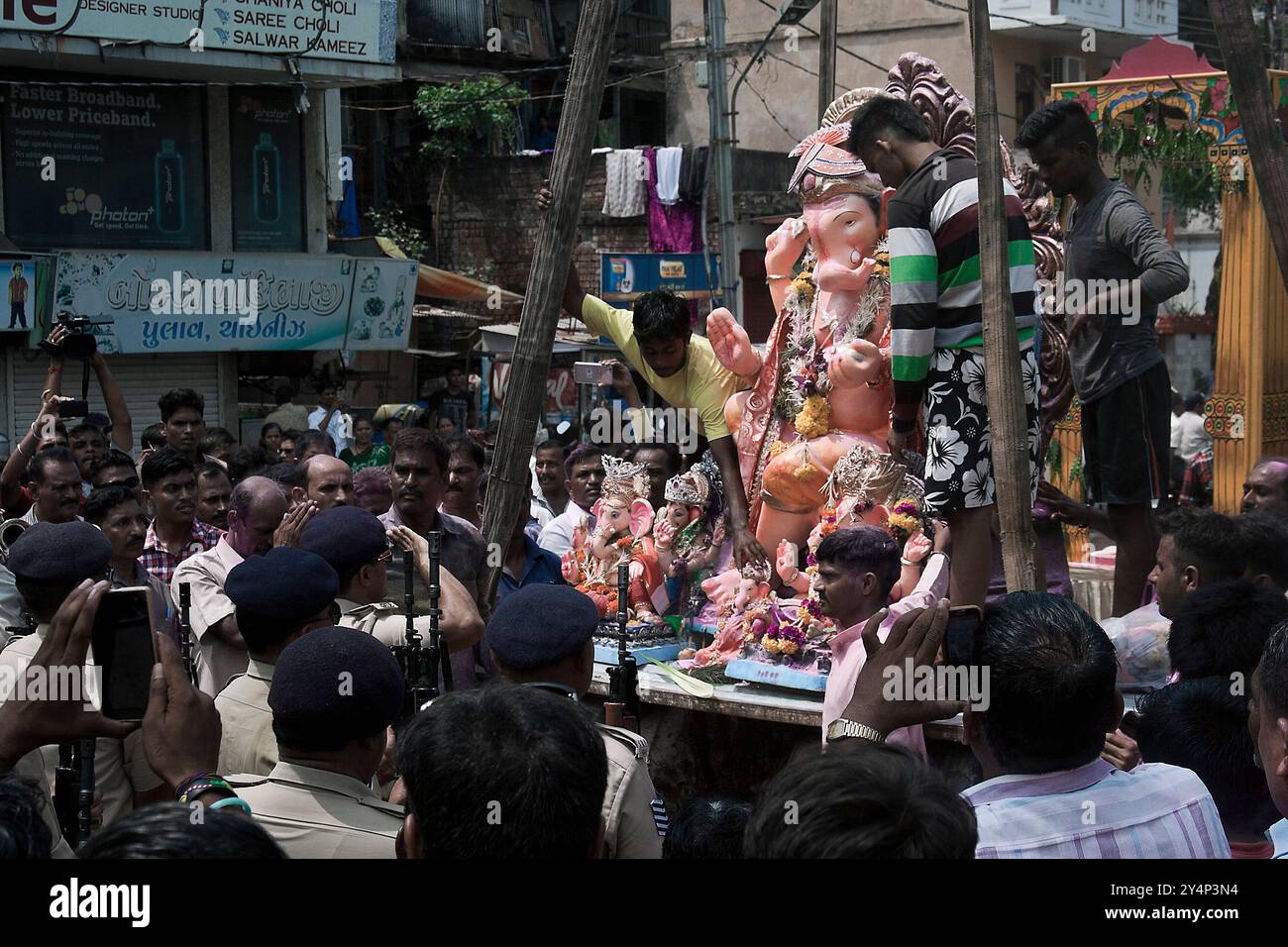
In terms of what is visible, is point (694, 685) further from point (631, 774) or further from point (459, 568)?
point (631, 774)

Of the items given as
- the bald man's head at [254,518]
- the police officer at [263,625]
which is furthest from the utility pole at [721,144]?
the police officer at [263,625]

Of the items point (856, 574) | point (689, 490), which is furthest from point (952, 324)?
point (689, 490)

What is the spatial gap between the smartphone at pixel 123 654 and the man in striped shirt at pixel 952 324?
296cm

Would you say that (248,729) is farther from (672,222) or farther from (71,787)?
(672,222)

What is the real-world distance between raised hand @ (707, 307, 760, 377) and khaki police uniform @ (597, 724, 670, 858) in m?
3.57

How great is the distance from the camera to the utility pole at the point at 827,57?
858 cm

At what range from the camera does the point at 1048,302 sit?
6246 mm

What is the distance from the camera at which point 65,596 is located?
403cm

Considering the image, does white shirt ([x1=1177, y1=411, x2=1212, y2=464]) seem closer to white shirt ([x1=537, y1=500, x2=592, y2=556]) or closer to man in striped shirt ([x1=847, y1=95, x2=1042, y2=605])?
white shirt ([x1=537, y1=500, x2=592, y2=556])

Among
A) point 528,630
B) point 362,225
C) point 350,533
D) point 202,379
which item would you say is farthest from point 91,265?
point 528,630

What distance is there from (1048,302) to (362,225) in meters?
18.1

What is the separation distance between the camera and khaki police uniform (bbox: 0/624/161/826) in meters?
3.76
